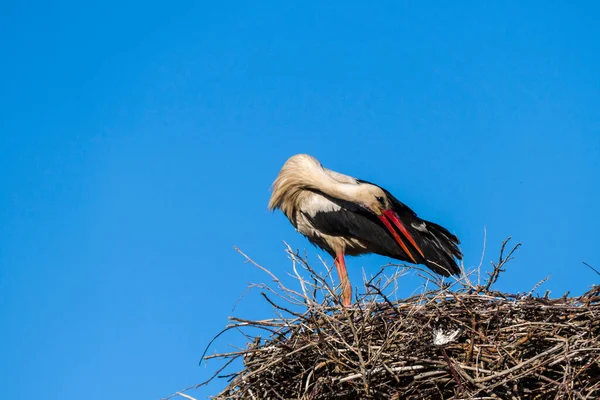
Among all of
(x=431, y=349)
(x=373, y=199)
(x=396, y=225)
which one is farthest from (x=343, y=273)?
(x=431, y=349)

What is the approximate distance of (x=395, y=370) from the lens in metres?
4.96

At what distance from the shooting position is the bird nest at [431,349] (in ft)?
15.6

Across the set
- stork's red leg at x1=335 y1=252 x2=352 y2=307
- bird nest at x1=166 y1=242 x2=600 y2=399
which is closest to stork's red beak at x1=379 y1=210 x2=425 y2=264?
stork's red leg at x1=335 y1=252 x2=352 y2=307

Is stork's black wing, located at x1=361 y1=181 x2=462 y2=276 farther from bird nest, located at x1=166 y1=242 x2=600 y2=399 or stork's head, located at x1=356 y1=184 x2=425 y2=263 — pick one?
bird nest, located at x1=166 y1=242 x2=600 y2=399

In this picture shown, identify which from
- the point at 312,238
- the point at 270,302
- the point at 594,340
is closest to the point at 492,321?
the point at 594,340

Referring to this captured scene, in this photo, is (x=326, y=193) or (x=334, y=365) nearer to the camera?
(x=334, y=365)

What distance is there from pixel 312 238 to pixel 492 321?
3.89 m

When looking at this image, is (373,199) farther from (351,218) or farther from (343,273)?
(343,273)

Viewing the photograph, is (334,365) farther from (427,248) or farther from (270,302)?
(427,248)

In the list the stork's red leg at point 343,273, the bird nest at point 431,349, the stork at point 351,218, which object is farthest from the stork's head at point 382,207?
the bird nest at point 431,349

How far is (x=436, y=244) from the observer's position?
8570 millimetres

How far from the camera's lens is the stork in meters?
8.42

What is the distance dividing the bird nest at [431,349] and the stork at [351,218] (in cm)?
288

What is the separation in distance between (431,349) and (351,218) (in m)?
3.60
